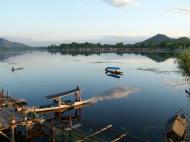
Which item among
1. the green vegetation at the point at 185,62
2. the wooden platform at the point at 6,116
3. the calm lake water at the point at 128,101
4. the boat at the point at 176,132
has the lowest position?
the calm lake water at the point at 128,101

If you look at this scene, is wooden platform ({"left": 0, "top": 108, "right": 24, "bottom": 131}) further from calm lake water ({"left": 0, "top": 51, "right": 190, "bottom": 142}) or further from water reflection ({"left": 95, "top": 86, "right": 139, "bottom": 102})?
water reflection ({"left": 95, "top": 86, "right": 139, "bottom": 102})

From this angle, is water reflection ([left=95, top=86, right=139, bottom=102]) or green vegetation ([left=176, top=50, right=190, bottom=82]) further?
water reflection ([left=95, top=86, right=139, bottom=102])

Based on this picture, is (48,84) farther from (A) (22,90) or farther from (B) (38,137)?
(B) (38,137)

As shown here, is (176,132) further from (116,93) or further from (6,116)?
(116,93)

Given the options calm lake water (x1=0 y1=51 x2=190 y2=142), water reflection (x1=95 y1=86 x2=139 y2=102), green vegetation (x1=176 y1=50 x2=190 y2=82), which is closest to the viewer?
calm lake water (x1=0 y1=51 x2=190 y2=142)

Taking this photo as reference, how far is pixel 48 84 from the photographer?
91.5 meters

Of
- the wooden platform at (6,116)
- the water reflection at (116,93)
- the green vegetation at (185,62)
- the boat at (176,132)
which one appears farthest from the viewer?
the water reflection at (116,93)

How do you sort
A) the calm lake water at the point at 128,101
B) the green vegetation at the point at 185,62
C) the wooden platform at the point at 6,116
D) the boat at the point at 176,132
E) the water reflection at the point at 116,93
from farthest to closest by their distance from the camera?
the water reflection at the point at 116,93 → the green vegetation at the point at 185,62 → the calm lake water at the point at 128,101 → the boat at the point at 176,132 → the wooden platform at the point at 6,116

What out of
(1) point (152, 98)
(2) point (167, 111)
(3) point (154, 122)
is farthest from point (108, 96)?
(3) point (154, 122)

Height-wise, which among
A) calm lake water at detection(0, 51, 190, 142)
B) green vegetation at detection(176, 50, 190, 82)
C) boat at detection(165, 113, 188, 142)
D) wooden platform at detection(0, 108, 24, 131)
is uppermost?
green vegetation at detection(176, 50, 190, 82)

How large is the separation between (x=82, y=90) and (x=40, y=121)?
4469cm

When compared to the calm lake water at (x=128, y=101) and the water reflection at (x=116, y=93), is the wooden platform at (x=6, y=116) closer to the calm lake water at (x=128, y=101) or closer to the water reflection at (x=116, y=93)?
the calm lake water at (x=128, y=101)

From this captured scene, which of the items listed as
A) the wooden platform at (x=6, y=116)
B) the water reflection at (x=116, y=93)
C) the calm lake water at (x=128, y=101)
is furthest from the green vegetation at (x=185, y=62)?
the wooden platform at (x=6, y=116)

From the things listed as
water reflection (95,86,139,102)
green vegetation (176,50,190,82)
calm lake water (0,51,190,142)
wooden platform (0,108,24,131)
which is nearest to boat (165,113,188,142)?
calm lake water (0,51,190,142)
